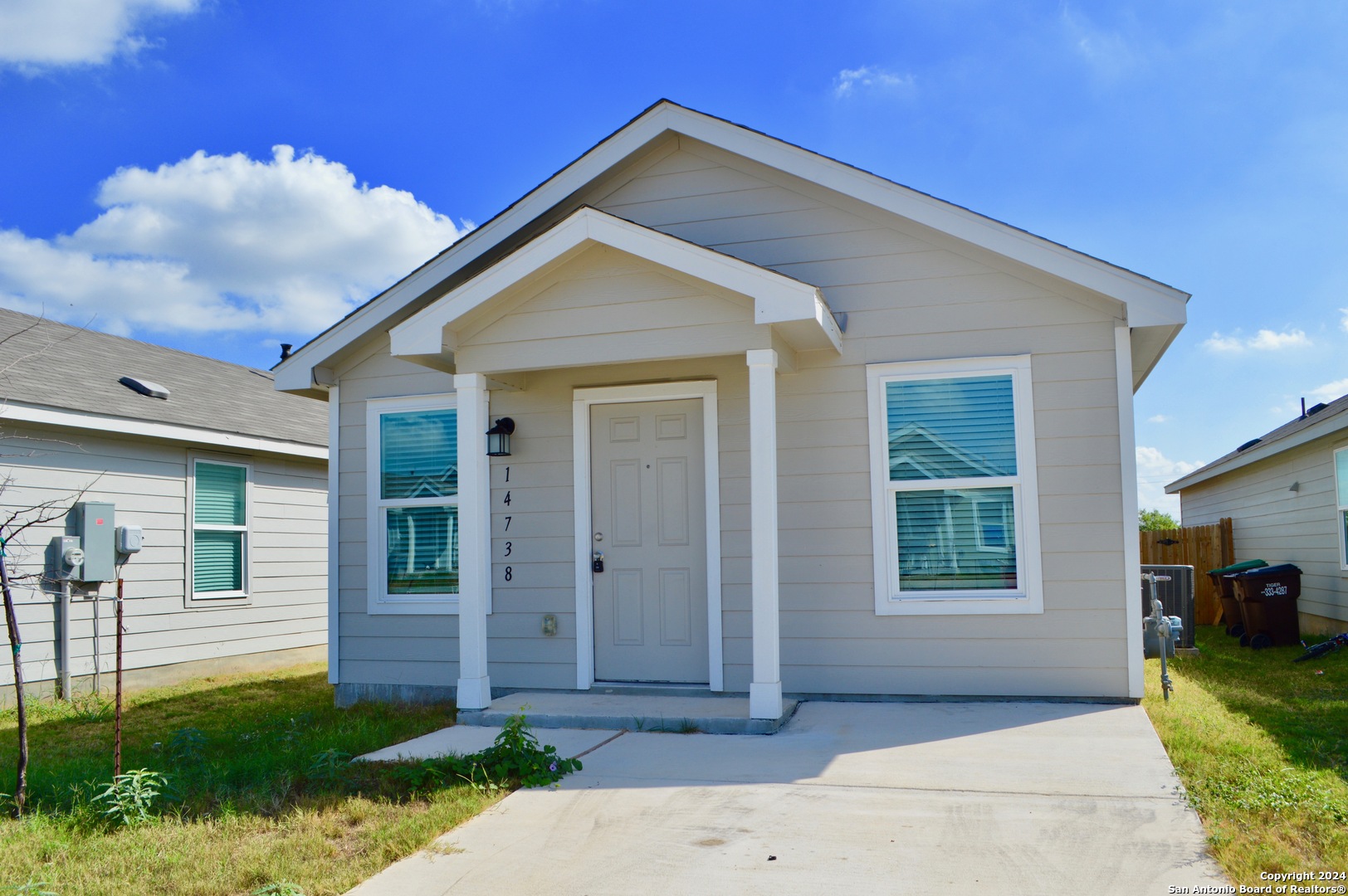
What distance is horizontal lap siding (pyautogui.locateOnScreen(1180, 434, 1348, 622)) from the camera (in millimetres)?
11172

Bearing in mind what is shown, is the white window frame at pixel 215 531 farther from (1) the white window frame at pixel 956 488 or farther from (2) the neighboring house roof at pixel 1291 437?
(2) the neighboring house roof at pixel 1291 437

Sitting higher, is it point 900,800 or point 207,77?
point 207,77

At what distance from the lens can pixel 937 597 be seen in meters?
6.43

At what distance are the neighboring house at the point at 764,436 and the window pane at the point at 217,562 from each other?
3.54 meters

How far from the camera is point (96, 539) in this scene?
8758 mm

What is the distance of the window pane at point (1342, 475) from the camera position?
1078 cm

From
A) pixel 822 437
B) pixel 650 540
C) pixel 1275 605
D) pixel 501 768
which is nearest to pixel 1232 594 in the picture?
pixel 1275 605

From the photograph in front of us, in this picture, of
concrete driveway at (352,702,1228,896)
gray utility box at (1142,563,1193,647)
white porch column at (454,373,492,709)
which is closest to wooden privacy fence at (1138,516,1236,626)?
gray utility box at (1142,563,1193,647)

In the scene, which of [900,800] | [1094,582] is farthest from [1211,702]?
[900,800]

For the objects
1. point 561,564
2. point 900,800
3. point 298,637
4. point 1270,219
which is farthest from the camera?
point 1270,219

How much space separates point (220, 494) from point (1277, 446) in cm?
1283

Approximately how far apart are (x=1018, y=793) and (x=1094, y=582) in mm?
2389

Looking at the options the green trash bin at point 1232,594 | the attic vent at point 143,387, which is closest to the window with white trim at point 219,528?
the attic vent at point 143,387

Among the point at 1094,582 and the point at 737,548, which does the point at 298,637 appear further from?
the point at 1094,582
